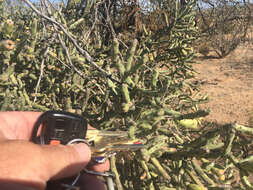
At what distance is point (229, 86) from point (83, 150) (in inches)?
215

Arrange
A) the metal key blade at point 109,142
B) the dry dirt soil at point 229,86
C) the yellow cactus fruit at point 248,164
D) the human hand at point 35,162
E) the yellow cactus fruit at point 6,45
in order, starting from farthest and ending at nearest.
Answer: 1. the dry dirt soil at point 229,86
2. the yellow cactus fruit at point 6,45
3. the metal key blade at point 109,142
4. the yellow cactus fruit at point 248,164
5. the human hand at point 35,162

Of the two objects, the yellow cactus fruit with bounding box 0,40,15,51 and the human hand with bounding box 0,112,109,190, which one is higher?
the yellow cactus fruit with bounding box 0,40,15,51

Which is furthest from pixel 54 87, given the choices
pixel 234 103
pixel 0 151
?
pixel 234 103

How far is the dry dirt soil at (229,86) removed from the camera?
13.5 ft

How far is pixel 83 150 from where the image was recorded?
0.78 metres

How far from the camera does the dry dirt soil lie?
4127 mm

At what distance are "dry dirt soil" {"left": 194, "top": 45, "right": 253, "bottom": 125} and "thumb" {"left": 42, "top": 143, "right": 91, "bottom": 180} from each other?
206cm

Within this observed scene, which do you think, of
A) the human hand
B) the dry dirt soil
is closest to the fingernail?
the human hand

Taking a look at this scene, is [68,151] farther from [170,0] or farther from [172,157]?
[170,0]

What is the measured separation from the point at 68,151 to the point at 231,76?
6.35m

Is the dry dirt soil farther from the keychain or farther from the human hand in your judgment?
the human hand

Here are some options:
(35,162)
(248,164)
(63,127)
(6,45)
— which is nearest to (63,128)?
(63,127)

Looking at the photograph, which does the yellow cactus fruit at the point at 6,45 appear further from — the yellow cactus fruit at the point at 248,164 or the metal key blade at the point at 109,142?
the yellow cactus fruit at the point at 248,164

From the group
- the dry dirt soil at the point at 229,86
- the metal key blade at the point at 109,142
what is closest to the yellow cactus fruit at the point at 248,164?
the metal key blade at the point at 109,142
